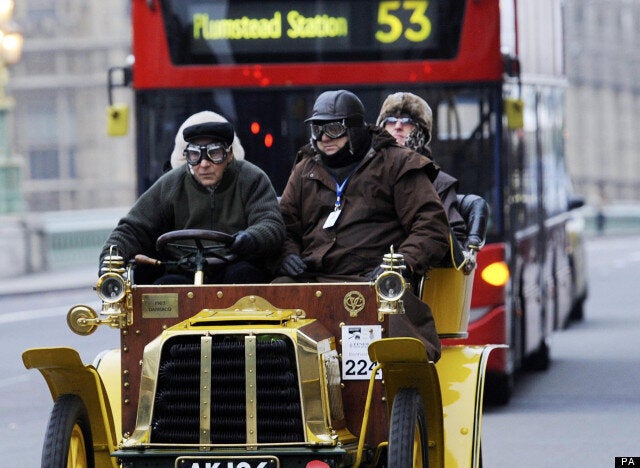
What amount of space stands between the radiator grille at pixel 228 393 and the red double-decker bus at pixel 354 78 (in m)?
6.21

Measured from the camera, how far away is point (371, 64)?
13250 mm

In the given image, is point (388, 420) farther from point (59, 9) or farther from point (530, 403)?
point (59, 9)

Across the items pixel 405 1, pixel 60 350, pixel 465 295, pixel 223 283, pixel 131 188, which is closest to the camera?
pixel 60 350

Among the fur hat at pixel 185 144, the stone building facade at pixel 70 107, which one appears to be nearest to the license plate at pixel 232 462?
the fur hat at pixel 185 144

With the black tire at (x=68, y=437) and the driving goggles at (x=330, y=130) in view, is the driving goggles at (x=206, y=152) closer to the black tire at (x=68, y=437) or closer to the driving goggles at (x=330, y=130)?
the driving goggles at (x=330, y=130)

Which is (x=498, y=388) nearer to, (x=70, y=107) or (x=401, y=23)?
(x=401, y=23)

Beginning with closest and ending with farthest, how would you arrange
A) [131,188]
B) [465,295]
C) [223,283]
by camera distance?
[223,283] < [465,295] < [131,188]

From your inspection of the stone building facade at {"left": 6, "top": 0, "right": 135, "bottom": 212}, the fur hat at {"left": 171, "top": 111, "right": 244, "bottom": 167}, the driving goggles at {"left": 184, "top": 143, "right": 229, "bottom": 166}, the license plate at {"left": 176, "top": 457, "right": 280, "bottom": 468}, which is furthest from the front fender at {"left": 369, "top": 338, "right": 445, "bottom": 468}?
the stone building facade at {"left": 6, "top": 0, "right": 135, "bottom": 212}

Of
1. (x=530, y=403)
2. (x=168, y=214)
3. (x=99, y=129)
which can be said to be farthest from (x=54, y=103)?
(x=168, y=214)

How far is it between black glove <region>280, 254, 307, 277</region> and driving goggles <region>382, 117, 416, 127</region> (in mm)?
1927

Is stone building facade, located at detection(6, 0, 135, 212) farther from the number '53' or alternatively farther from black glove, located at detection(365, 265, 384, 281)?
black glove, located at detection(365, 265, 384, 281)

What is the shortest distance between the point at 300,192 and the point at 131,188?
69.7 metres

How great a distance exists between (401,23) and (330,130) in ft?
17.9

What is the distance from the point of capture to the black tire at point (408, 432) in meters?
6.83
